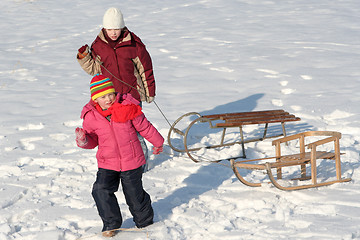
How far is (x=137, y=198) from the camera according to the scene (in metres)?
4.30

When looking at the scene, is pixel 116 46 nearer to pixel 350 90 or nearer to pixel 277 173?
pixel 277 173

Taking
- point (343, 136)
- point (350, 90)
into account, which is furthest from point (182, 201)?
point (350, 90)

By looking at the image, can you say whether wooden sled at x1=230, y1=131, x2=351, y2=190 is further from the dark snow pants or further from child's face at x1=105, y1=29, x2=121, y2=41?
child's face at x1=105, y1=29, x2=121, y2=41

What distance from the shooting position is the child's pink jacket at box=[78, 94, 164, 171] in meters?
4.15

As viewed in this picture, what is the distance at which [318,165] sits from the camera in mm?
5871

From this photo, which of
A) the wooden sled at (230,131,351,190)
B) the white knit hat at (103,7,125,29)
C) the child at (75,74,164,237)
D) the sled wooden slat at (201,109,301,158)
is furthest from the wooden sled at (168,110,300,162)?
the child at (75,74,164,237)

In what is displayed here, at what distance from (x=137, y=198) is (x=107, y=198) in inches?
10.2

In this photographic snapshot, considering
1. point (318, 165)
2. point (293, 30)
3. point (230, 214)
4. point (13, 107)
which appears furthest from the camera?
point (293, 30)

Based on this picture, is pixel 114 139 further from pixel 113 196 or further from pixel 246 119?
pixel 246 119

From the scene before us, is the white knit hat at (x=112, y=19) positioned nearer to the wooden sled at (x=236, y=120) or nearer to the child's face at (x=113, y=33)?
the child's face at (x=113, y=33)

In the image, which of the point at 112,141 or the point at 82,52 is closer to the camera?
the point at 112,141

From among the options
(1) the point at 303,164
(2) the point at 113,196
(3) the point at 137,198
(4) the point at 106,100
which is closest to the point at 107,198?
(2) the point at 113,196

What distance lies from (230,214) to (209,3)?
13.8 metres

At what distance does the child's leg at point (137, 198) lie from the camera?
4.23 metres
